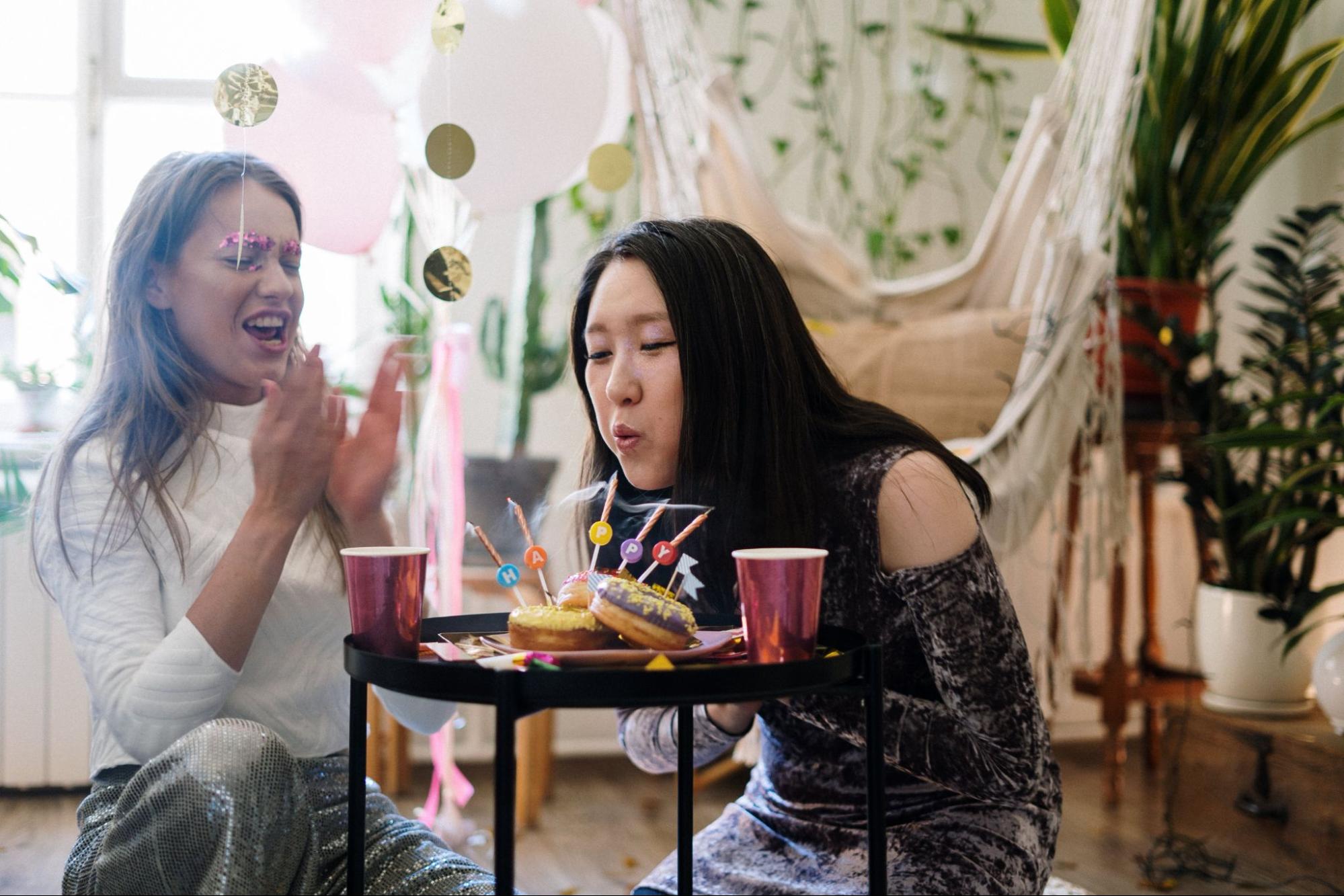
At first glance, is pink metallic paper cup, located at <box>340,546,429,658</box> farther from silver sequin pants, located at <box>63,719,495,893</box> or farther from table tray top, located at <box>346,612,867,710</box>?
silver sequin pants, located at <box>63,719,495,893</box>

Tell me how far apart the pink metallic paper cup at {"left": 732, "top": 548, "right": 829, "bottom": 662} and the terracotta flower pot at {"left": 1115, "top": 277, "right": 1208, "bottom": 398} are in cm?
168

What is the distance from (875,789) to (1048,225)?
5.05 feet

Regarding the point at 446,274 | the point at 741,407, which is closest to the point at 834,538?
the point at 741,407

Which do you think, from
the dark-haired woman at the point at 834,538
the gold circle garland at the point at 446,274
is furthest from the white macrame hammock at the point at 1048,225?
the dark-haired woman at the point at 834,538

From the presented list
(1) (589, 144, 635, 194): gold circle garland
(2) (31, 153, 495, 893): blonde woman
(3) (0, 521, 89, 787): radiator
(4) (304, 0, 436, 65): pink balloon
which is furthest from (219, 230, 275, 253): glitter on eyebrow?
(1) (589, 144, 635, 194): gold circle garland

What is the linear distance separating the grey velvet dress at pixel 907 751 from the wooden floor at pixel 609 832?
3.03 ft

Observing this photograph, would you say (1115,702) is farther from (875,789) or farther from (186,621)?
(186,621)

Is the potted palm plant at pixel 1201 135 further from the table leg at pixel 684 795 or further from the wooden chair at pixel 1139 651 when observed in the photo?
the table leg at pixel 684 795

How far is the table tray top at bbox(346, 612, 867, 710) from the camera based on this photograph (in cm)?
67

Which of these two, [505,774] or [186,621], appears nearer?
[505,774]

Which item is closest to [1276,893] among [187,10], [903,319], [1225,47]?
[903,319]

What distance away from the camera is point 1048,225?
209cm

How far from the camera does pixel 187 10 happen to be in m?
1.19

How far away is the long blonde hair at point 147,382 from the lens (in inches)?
40.1
